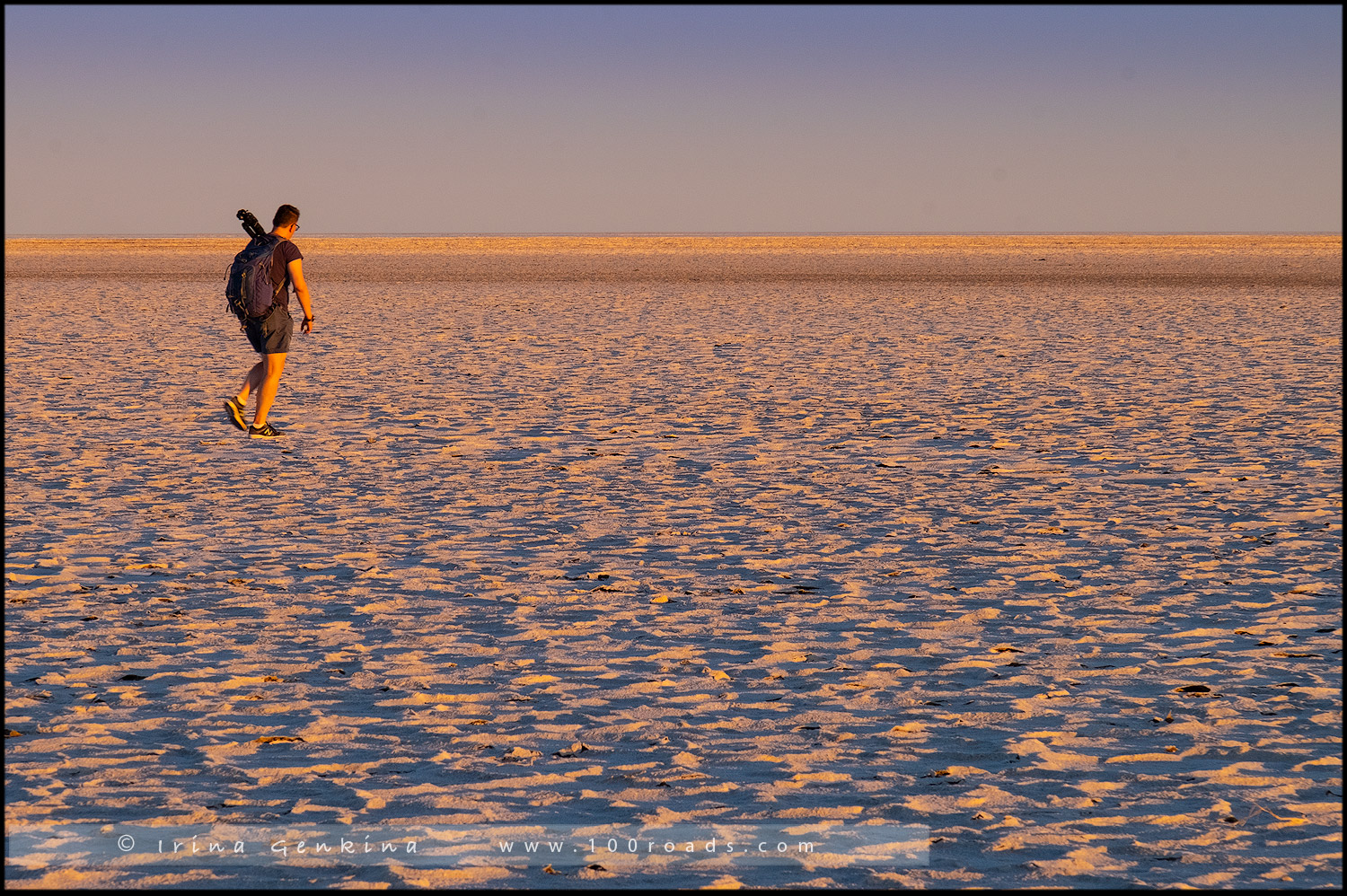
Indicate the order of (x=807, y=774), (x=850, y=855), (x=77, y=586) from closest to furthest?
(x=850, y=855)
(x=807, y=774)
(x=77, y=586)

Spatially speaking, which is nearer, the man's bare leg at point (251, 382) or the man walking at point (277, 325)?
the man walking at point (277, 325)

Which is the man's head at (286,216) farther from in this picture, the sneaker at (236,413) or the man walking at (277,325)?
the sneaker at (236,413)

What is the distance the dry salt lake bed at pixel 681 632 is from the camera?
4430mm

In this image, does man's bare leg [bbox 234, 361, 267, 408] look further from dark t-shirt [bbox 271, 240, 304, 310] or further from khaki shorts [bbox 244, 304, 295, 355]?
dark t-shirt [bbox 271, 240, 304, 310]

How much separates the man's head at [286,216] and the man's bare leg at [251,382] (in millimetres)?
1154

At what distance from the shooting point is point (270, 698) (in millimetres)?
5621

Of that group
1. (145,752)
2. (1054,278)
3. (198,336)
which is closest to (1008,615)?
(145,752)

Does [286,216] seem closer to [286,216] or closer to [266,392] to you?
[286,216]

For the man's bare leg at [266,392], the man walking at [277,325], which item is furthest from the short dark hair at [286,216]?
the man's bare leg at [266,392]

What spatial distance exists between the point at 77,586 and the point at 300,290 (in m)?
4.69

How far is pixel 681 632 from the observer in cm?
655

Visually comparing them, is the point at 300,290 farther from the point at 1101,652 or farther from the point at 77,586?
the point at 1101,652

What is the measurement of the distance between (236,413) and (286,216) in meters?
1.95

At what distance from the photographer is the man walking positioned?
1153 centimetres
